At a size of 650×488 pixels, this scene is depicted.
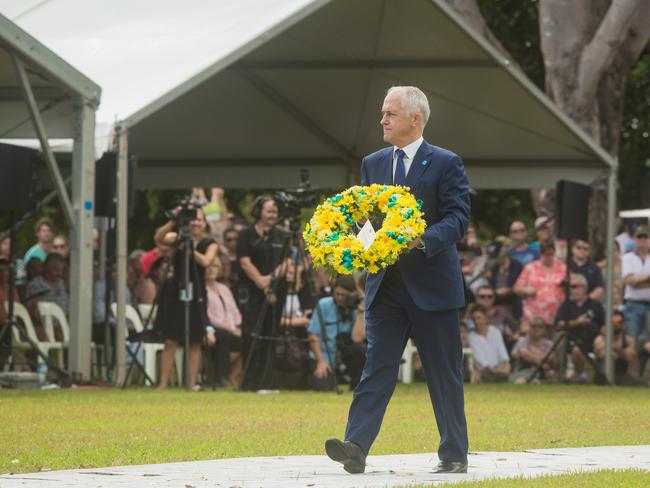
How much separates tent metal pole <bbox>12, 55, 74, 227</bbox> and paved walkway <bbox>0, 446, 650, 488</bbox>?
25.7 ft

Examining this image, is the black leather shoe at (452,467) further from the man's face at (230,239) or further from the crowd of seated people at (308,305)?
the man's face at (230,239)

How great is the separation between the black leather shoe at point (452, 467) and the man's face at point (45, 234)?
12630 millimetres

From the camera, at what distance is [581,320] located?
20141 mm

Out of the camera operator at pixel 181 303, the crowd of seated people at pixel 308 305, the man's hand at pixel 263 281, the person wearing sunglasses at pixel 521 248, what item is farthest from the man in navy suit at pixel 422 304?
the person wearing sunglasses at pixel 521 248

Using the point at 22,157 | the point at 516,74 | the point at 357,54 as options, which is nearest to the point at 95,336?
the point at 22,157

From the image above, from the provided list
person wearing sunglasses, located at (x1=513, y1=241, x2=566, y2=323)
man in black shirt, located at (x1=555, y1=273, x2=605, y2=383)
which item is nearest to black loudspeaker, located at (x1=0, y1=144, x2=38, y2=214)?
person wearing sunglasses, located at (x1=513, y1=241, x2=566, y2=323)

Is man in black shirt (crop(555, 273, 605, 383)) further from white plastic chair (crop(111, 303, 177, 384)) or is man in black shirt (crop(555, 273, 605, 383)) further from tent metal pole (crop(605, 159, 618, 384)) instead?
white plastic chair (crop(111, 303, 177, 384))

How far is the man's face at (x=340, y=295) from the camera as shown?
57.1 ft

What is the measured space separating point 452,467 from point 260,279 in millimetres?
9306

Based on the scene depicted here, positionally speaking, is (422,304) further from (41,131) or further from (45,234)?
(45,234)

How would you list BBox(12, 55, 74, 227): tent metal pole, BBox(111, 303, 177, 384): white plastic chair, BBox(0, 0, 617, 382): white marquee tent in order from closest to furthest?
BBox(12, 55, 74, 227): tent metal pole < BBox(0, 0, 617, 382): white marquee tent < BBox(111, 303, 177, 384): white plastic chair

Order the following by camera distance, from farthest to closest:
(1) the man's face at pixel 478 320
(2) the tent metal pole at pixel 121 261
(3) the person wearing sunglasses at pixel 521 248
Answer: (3) the person wearing sunglasses at pixel 521 248, (1) the man's face at pixel 478 320, (2) the tent metal pole at pixel 121 261

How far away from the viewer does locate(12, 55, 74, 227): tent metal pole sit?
15586 millimetres

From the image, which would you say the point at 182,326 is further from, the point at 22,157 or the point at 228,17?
the point at 228,17
